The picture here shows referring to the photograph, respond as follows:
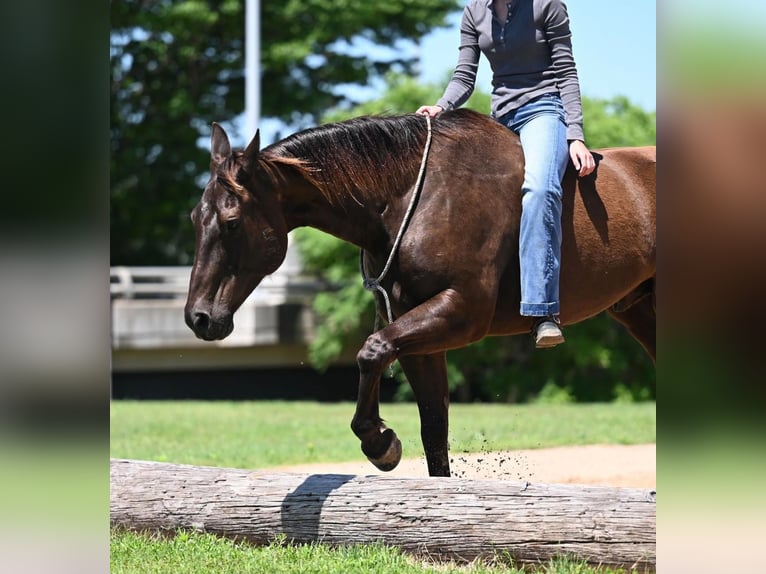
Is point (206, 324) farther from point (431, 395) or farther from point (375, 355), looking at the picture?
A: point (431, 395)

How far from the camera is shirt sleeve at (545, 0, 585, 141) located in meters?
5.35

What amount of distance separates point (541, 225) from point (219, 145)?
169cm

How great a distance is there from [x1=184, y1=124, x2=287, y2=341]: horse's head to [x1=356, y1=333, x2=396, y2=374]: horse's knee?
2.25 ft

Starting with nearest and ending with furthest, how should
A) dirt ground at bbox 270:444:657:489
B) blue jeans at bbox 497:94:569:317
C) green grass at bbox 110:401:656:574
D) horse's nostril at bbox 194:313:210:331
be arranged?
1. green grass at bbox 110:401:656:574
2. horse's nostril at bbox 194:313:210:331
3. blue jeans at bbox 497:94:569:317
4. dirt ground at bbox 270:444:657:489

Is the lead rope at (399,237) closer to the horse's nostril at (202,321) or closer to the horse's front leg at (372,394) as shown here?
the horse's front leg at (372,394)

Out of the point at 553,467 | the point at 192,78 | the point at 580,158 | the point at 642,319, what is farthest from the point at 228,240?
the point at 192,78

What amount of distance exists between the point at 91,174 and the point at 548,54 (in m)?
3.59

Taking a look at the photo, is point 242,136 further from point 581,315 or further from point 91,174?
point 91,174

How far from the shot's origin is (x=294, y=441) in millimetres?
10633

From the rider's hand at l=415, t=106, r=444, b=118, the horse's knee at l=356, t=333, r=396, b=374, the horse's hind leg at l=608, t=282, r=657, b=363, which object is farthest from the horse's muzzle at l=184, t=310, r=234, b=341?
the horse's hind leg at l=608, t=282, r=657, b=363

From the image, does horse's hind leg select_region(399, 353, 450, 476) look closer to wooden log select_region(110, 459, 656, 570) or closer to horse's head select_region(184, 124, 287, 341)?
wooden log select_region(110, 459, 656, 570)

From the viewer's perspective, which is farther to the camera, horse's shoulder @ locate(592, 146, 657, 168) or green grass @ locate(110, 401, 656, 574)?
horse's shoulder @ locate(592, 146, 657, 168)

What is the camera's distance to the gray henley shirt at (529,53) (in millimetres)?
5359

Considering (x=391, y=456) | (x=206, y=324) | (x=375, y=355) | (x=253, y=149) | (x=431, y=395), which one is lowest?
→ (x=391, y=456)
